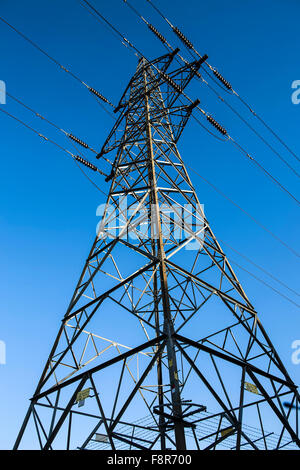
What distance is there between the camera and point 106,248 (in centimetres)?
891

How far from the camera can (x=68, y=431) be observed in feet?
22.0

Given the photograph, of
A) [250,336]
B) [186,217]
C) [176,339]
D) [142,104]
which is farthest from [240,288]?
[142,104]

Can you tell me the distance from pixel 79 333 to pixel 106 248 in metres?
2.39

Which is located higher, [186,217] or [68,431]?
[186,217]

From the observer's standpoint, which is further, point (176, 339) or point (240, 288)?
point (240, 288)
